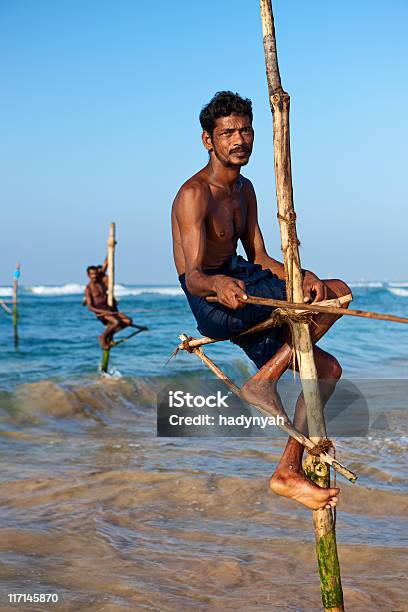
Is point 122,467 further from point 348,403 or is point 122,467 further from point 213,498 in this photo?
point 348,403

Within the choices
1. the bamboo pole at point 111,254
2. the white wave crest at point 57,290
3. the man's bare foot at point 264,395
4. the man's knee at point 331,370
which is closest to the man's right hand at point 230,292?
the man's bare foot at point 264,395

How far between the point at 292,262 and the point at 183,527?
3094mm

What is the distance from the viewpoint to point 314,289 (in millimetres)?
3311

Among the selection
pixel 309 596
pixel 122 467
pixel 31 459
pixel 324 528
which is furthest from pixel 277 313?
pixel 31 459

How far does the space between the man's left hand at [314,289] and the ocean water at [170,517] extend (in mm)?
2000

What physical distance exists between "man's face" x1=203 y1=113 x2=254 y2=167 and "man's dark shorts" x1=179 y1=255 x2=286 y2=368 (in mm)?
496

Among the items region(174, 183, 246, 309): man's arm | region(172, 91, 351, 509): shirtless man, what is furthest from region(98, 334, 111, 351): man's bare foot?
region(174, 183, 246, 309): man's arm

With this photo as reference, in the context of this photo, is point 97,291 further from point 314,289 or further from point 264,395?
point 314,289

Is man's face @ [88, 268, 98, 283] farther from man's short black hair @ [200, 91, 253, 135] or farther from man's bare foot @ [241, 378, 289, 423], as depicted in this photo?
man's bare foot @ [241, 378, 289, 423]

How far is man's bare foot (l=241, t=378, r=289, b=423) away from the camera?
336 centimetres

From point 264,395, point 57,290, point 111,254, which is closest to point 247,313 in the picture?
point 264,395

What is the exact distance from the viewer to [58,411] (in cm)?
1120

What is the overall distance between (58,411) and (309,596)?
7.29 metres

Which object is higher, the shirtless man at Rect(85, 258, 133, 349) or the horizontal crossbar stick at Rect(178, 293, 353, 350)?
the horizontal crossbar stick at Rect(178, 293, 353, 350)
